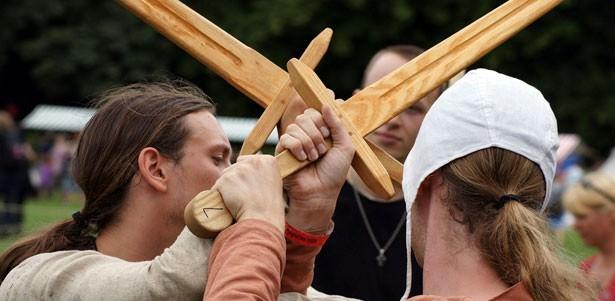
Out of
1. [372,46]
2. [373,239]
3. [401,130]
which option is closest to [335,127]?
[373,239]

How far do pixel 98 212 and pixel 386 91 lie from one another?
3.52 feet

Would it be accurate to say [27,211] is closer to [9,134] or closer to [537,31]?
[9,134]

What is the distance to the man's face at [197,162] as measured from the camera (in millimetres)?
3117

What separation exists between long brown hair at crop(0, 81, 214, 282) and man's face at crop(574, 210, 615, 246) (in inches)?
135

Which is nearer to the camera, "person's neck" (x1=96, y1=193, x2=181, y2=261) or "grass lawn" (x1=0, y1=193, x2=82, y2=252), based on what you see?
"person's neck" (x1=96, y1=193, x2=181, y2=261)

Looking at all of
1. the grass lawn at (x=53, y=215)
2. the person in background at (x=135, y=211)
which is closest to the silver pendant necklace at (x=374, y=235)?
the person in background at (x=135, y=211)

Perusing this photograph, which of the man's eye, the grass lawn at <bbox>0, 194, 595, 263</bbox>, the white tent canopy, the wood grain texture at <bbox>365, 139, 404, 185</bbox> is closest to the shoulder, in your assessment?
the man's eye

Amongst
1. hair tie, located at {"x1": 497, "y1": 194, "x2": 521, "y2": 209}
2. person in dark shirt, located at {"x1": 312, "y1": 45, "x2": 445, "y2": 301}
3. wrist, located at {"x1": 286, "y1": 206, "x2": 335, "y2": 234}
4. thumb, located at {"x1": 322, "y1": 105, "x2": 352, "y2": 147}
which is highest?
thumb, located at {"x1": 322, "y1": 105, "x2": 352, "y2": 147}

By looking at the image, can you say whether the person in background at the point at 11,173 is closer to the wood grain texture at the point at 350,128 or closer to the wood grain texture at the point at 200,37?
the wood grain texture at the point at 200,37

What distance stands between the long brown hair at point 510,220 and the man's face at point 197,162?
0.93 m

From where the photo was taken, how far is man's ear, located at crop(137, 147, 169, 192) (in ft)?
10.3

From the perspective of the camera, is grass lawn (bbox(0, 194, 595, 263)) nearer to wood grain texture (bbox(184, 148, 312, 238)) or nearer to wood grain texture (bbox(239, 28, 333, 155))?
wood grain texture (bbox(239, 28, 333, 155))

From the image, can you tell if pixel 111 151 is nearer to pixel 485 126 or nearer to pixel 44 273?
pixel 44 273

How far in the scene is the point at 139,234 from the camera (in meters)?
3.17
